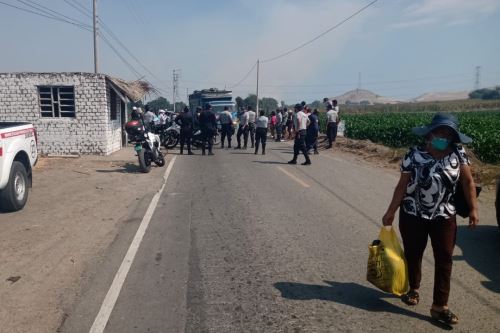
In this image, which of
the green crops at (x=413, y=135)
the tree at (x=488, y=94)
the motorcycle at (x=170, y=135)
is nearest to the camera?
the green crops at (x=413, y=135)

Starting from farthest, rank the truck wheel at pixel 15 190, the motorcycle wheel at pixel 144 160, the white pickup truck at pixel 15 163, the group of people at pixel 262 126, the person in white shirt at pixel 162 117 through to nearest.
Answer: the person in white shirt at pixel 162 117
the group of people at pixel 262 126
the motorcycle wheel at pixel 144 160
the truck wheel at pixel 15 190
the white pickup truck at pixel 15 163

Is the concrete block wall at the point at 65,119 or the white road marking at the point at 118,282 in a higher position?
the concrete block wall at the point at 65,119

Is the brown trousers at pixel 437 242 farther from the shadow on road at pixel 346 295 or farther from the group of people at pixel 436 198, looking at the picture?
the shadow on road at pixel 346 295

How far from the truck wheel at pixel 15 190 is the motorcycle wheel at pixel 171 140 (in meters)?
11.3

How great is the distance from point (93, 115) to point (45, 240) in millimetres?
11434

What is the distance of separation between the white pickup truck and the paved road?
2531mm

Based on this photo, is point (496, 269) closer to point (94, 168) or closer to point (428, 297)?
point (428, 297)

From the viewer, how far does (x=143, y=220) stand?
299 inches

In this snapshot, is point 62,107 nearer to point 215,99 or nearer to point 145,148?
point 145,148

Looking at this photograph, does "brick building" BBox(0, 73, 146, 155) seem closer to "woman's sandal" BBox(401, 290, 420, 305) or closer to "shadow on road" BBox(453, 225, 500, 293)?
"shadow on road" BBox(453, 225, 500, 293)

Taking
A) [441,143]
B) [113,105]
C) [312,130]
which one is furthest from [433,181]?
[113,105]

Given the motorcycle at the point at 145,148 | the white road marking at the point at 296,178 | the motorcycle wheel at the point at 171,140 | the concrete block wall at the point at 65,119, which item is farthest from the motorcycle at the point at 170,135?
the white road marking at the point at 296,178

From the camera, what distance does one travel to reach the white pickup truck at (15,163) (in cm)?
768

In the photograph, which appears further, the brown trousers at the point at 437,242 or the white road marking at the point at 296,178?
the white road marking at the point at 296,178
